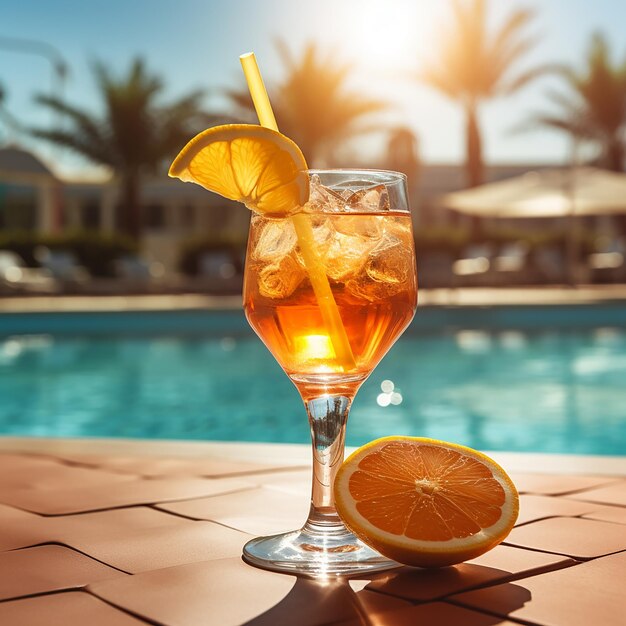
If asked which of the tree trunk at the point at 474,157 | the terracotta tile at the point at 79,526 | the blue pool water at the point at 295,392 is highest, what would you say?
the tree trunk at the point at 474,157

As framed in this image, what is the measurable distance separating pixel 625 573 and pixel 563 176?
20.6 metres

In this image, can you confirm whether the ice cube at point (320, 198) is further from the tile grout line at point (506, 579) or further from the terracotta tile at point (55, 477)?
the terracotta tile at point (55, 477)

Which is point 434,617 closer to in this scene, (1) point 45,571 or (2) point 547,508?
(1) point 45,571

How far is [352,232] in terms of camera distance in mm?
2178

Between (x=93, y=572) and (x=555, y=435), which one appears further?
(x=555, y=435)

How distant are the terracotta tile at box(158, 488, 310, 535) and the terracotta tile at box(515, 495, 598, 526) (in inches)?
22.8

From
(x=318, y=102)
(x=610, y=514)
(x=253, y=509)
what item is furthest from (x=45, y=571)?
(x=318, y=102)

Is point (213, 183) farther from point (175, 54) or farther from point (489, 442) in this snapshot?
point (175, 54)

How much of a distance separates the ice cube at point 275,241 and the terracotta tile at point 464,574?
681 millimetres

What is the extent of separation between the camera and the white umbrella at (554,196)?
20984 mm

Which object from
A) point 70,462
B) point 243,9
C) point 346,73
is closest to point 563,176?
point 346,73

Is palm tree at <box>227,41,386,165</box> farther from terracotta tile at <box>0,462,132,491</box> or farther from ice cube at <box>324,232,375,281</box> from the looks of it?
ice cube at <box>324,232,375,281</box>

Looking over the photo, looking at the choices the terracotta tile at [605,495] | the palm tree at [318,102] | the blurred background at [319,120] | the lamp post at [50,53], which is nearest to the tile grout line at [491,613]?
the terracotta tile at [605,495]

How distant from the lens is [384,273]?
7.20 ft
